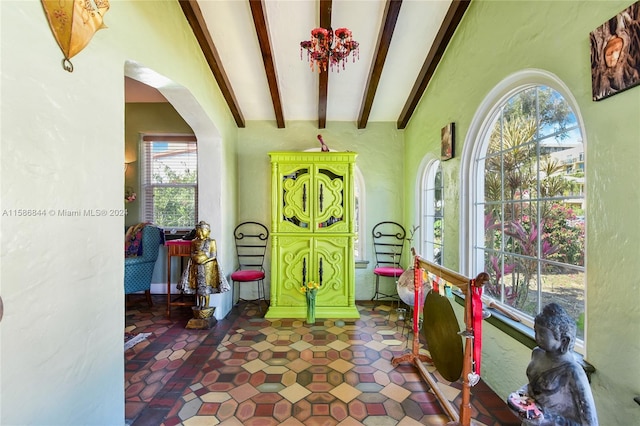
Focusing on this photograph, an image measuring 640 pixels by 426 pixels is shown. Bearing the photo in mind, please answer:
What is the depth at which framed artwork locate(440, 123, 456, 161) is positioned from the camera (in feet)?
8.48

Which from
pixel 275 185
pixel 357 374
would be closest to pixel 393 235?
pixel 275 185

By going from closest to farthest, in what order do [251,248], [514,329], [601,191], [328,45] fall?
[601,191], [514,329], [328,45], [251,248]

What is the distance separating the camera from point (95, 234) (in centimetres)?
138

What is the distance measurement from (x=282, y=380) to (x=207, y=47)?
3.11 meters

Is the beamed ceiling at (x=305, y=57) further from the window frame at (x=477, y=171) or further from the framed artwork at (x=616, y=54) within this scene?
the framed artwork at (x=616, y=54)

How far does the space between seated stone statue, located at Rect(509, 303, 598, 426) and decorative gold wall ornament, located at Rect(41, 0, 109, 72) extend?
88.9 inches

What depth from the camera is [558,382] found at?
1.00 m

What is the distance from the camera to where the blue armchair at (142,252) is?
3620mm

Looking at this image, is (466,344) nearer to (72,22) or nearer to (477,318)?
(477,318)

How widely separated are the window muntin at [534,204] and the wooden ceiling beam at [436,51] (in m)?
0.95

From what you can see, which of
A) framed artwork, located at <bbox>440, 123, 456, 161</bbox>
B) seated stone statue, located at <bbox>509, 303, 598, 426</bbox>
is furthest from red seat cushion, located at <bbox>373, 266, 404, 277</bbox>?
seated stone statue, located at <bbox>509, 303, 598, 426</bbox>

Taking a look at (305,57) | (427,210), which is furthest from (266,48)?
(427,210)

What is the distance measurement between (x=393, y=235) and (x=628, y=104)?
3.12 metres

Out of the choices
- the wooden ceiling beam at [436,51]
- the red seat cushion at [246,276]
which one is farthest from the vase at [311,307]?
the wooden ceiling beam at [436,51]
